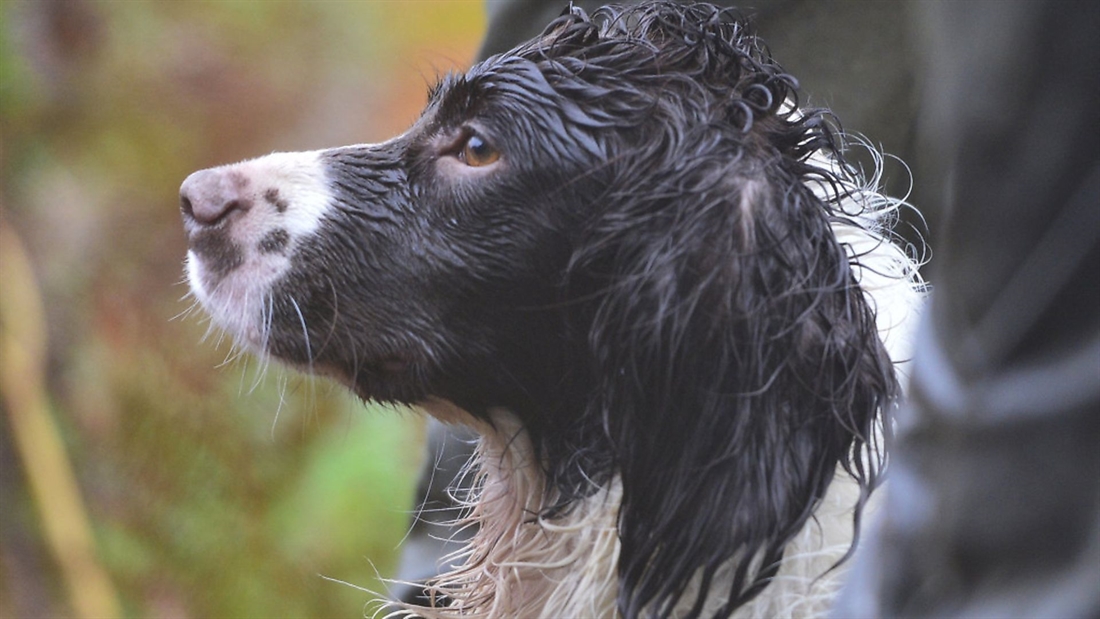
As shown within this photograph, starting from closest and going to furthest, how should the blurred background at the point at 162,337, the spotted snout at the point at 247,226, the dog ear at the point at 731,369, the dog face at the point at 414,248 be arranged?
the dog ear at the point at 731,369, the dog face at the point at 414,248, the spotted snout at the point at 247,226, the blurred background at the point at 162,337

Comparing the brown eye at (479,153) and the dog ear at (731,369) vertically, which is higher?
the brown eye at (479,153)

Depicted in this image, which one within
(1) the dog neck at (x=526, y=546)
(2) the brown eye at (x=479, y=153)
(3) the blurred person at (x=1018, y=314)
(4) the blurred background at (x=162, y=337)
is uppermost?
(3) the blurred person at (x=1018, y=314)

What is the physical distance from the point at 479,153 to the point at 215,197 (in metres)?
0.51

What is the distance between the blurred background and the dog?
321 centimetres

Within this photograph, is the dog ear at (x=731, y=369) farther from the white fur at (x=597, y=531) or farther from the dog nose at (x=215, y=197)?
the dog nose at (x=215, y=197)

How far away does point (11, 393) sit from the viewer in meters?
5.86

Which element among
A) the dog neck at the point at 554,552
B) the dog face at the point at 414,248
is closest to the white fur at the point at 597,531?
the dog neck at the point at 554,552

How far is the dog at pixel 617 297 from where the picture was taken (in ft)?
6.21

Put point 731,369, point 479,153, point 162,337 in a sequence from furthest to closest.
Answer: point 162,337
point 479,153
point 731,369

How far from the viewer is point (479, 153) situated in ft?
6.96

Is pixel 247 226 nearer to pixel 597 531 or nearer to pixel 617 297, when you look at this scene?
pixel 617 297

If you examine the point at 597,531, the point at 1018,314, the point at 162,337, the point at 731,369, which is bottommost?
the point at 162,337

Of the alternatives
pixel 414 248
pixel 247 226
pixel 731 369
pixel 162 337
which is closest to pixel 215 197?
pixel 247 226

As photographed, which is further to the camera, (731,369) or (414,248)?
(414,248)
